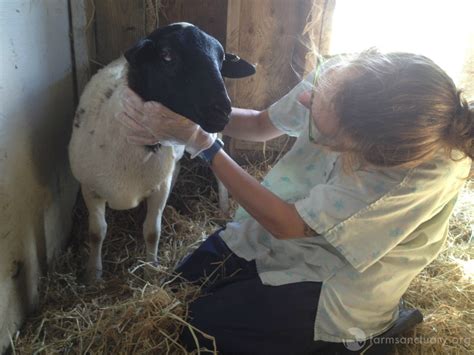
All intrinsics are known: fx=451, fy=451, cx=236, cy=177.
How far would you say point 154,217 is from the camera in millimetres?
2371

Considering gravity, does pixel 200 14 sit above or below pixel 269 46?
above

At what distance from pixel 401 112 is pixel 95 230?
1618 mm

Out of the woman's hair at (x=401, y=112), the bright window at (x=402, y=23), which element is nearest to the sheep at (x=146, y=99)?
the woman's hair at (x=401, y=112)

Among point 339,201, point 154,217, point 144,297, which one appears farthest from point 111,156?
point 339,201

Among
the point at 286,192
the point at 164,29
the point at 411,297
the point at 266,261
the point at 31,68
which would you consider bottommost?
the point at 411,297

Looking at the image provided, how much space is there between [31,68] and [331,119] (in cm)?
128

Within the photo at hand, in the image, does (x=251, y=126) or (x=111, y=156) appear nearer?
(x=111, y=156)

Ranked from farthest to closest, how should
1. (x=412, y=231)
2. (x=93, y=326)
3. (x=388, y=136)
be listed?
(x=93, y=326) < (x=412, y=231) < (x=388, y=136)

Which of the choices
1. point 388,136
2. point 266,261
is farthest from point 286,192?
point 388,136

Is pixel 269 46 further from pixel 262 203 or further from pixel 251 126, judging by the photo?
pixel 262 203

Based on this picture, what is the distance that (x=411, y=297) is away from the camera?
221 centimetres

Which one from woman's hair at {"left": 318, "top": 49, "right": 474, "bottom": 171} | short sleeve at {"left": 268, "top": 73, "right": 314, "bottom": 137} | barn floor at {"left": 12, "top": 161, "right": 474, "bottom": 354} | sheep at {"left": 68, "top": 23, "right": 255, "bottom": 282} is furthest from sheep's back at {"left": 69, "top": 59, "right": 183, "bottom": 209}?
woman's hair at {"left": 318, "top": 49, "right": 474, "bottom": 171}

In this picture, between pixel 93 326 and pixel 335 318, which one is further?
pixel 93 326

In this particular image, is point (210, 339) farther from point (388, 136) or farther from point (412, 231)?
point (388, 136)
